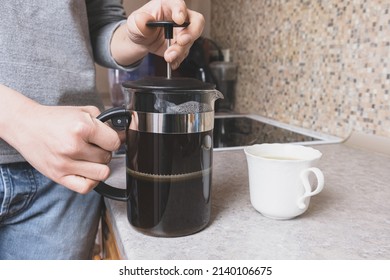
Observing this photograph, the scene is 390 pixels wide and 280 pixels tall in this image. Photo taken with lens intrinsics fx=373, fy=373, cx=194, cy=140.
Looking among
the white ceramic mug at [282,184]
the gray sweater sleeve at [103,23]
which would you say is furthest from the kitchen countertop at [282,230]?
the gray sweater sleeve at [103,23]

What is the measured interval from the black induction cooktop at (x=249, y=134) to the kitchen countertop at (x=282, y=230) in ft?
0.99

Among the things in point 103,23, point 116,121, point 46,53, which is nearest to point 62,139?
point 116,121

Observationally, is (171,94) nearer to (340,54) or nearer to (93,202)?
(93,202)

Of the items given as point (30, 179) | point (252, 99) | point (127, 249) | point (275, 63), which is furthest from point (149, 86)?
point (252, 99)

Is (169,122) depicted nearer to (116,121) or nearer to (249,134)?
(116,121)

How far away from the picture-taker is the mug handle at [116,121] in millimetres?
437

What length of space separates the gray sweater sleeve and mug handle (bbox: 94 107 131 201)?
1.04ft

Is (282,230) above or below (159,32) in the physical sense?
below

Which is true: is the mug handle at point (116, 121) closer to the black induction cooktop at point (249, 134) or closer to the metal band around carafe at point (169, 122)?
the metal band around carafe at point (169, 122)

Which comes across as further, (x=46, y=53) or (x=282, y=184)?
(x=46, y=53)

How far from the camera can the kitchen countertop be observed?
0.41 m

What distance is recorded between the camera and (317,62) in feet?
3.20

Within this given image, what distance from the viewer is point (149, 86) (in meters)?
0.40

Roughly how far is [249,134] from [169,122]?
0.67 meters
